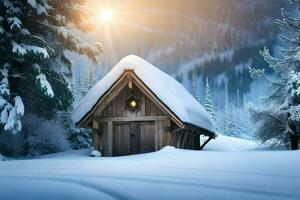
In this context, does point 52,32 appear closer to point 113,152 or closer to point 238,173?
point 113,152

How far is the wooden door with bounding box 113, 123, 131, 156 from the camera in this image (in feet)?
65.7

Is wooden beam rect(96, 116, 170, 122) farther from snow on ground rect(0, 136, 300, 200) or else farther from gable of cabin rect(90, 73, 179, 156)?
snow on ground rect(0, 136, 300, 200)

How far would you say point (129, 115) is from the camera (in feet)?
65.0

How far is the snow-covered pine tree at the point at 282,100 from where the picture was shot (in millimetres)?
23359

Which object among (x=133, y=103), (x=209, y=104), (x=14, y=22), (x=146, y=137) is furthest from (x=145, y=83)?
(x=209, y=104)

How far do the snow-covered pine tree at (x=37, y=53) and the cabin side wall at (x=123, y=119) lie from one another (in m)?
2.05

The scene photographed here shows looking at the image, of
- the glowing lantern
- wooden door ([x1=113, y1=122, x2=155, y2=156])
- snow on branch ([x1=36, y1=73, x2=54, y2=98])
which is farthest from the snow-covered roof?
snow on branch ([x1=36, y1=73, x2=54, y2=98])

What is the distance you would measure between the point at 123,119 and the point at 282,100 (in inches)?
430

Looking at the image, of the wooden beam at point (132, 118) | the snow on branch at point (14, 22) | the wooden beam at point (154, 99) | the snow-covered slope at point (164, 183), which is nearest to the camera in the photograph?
the snow-covered slope at point (164, 183)

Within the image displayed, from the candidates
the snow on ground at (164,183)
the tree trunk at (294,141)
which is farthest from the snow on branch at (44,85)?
the tree trunk at (294,141)

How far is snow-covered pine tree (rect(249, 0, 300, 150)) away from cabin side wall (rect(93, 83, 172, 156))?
8378 millimetres

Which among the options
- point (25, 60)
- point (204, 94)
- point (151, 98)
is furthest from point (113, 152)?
point (204, 94)

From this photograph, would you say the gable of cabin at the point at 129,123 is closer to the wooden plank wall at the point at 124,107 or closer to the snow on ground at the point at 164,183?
the wooden plank wall at the point at 124,107

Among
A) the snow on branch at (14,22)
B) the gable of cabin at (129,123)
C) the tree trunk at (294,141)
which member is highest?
the snow on branch at (14,22)
